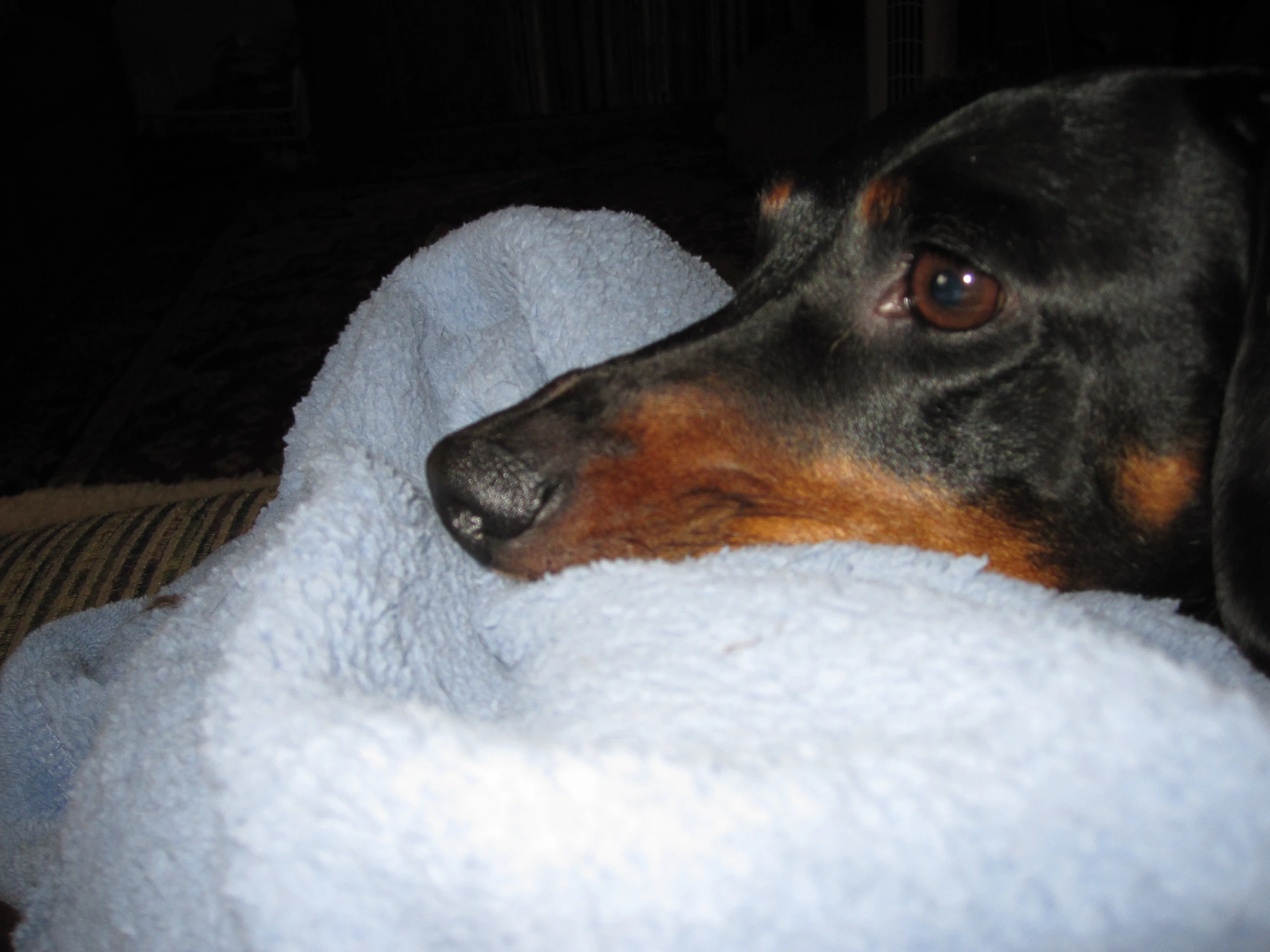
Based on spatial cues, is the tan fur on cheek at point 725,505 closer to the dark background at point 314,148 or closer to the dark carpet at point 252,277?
the dark background at point 314,148

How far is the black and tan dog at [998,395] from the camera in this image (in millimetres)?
1116

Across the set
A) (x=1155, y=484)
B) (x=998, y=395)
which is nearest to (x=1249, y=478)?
(x=1155, y=484)

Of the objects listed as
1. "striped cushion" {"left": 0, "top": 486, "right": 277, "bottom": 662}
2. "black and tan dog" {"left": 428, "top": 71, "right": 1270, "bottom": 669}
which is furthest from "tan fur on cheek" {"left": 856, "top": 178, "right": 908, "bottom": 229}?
"striped cushion" {"left": 0, "top": 486, "right": 277, "bottom": 662}

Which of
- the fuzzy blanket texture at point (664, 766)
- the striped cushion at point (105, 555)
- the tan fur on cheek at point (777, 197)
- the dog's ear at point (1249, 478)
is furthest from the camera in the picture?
the striped cushion at point (105, 555)

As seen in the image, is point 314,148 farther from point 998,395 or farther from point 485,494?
point 998,395

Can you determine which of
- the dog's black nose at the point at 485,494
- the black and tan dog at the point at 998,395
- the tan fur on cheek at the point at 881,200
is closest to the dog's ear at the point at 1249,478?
the black and tan dog at the point at 998,395

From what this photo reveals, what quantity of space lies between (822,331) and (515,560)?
1.89ft

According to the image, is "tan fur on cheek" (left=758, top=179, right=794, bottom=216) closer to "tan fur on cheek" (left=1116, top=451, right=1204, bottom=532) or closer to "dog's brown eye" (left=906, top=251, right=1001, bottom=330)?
"dog's brown eye" (left=906, top=251, right=1001, bottom=330)

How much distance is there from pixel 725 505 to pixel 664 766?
0.64 metres

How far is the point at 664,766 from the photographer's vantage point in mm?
536

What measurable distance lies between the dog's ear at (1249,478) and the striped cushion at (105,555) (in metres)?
1.73

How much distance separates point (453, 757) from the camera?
0.55 meters

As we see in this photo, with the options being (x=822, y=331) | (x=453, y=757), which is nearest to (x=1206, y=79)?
(x=822, y=331)

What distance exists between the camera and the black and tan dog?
1.12m
